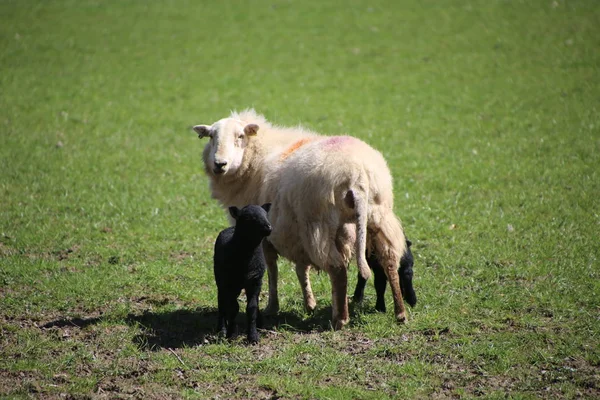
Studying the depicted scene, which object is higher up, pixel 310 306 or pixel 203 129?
pixel 203 129

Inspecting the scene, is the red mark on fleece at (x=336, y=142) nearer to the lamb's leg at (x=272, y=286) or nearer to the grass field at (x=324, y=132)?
the lamb's leg at (x=272, y=286)

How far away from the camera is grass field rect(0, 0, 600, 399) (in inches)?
229

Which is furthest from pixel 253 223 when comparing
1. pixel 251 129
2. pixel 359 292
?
pixel 251 129

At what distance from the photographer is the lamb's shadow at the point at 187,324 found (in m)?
6.45

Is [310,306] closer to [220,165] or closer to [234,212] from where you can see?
[234,212]

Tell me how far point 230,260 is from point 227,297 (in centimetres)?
34

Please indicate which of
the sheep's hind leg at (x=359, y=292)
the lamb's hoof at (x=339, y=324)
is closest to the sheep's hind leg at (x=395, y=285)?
the lamb's hoof at (x=339, y=324)

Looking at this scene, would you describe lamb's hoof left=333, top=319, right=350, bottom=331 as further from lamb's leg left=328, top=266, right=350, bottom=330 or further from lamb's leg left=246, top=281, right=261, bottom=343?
lamb's leg left=246, top=281, right=261, bottom=343

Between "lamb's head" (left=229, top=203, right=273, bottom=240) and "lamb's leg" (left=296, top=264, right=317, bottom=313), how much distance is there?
976 millimetres

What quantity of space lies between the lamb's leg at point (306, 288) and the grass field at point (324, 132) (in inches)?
6.8

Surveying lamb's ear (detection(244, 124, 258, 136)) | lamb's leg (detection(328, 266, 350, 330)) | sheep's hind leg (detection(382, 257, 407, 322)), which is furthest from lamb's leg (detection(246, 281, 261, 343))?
lamb's ear (detection(244, 124, 258, 136))

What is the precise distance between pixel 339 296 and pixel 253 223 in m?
1.09

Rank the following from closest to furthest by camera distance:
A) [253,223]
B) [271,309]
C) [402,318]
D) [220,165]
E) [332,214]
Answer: [253,223]
[332,214]
[402,318]
[271,309]
[220,165]

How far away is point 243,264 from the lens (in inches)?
248
